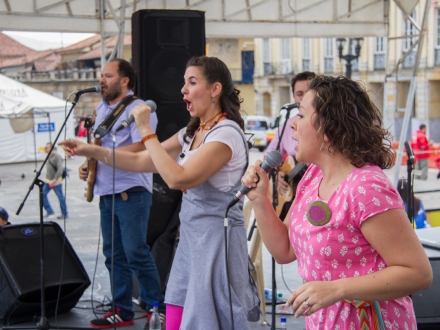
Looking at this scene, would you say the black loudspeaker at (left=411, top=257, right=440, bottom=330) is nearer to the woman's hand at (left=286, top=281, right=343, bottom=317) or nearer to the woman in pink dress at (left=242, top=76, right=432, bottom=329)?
the woman in pink dress at (left=242, top=76, right=432, bottom=329)

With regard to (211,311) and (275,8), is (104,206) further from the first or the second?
(275,8)

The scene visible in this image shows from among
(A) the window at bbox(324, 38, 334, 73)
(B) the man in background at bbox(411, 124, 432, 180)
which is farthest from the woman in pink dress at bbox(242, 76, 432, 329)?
(A) the window at bbox(324, 38, 334, 73)

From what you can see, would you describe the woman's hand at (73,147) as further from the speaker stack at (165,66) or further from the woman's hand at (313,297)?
the woman's hand at (313,297)

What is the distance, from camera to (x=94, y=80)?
41438 millimetres

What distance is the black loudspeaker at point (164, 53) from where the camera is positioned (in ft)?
15.4

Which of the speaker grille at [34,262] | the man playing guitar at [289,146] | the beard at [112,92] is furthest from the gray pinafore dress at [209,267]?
the speaker grille at [34,262]

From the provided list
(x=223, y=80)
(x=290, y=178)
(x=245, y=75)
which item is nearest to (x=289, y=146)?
(x=290, y=178)

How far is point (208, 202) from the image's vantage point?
2.87m

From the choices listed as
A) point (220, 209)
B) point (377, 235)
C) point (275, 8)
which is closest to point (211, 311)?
point (220, 209)

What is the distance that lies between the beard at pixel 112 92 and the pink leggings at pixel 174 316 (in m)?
1.82

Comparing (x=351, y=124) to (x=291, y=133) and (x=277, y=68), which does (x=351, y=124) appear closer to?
(x=291, y=133)

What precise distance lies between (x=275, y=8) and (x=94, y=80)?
35397mm

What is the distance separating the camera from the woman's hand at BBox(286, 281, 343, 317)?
169 centimetres

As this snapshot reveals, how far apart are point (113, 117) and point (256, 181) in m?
2.08
